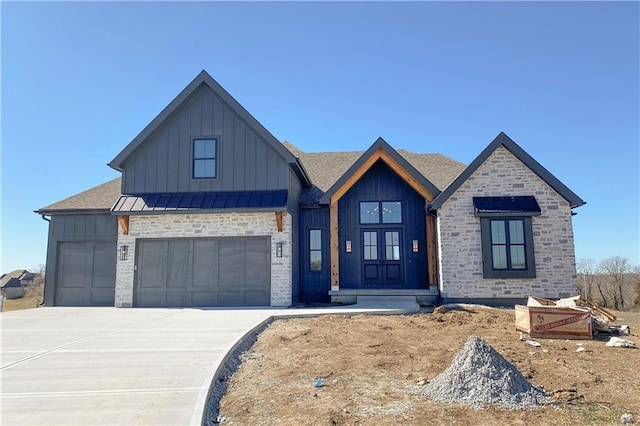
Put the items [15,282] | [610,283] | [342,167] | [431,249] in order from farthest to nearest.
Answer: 1. [15,282]
2. [610,283]
3. [342,167]
4. [431,249]

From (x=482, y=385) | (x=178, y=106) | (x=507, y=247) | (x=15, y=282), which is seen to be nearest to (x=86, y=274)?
(x=178, y=106)

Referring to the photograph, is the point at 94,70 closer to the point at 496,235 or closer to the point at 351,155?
the point at 351,155

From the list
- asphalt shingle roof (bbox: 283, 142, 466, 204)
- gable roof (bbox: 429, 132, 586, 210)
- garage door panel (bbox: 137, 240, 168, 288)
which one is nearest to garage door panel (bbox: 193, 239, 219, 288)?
garage door panel (bbox: 137, 240, 168, 288)

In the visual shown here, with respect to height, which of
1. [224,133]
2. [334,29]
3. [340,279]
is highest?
[334,29]

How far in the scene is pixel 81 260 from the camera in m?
13.8

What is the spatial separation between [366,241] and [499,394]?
9.82 metres

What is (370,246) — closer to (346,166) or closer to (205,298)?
(346,166)

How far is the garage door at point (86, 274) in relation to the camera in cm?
1355

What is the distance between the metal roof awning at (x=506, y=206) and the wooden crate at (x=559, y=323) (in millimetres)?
4367

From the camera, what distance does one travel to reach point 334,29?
1189 cm

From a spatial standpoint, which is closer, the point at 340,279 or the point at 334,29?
the point at 334,29

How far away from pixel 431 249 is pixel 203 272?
794cm

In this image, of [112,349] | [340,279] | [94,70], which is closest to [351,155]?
[340,279]

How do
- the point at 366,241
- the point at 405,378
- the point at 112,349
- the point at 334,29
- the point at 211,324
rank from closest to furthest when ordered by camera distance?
1. the point at 405,378
2. the point at 112,349
3. the point at 211,324
4. the point at 334,29
5. the point at 366,241
